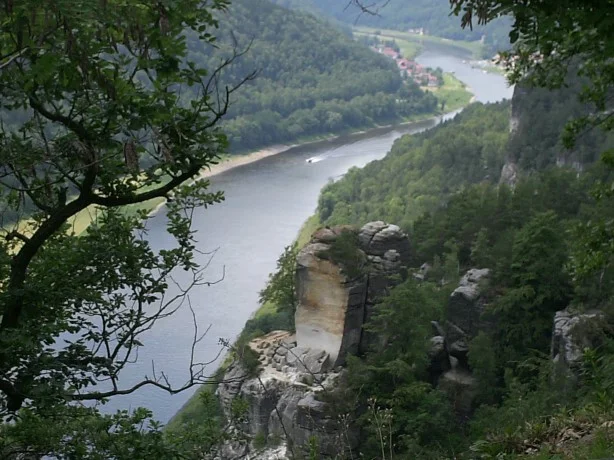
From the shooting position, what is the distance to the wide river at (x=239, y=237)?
86.0ft

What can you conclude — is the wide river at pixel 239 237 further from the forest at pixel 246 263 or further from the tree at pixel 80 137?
the tree at pixel 80 137

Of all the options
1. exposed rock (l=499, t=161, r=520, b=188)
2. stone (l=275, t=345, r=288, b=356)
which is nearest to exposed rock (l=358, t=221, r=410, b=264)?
stone (l=275, t=345, r=288, b=356)

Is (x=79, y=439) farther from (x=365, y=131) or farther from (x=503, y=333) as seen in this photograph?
(x=365, y=131)

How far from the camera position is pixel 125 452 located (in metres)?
5.40

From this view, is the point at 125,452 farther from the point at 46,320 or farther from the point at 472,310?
the point at 472,310

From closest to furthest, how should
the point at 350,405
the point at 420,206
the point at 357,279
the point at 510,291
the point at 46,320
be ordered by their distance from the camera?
the point at 46,320, the point at 350,405, the point at 510,291, the point at 357,279, the point at 420,206

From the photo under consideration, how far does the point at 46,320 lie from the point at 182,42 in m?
1.99

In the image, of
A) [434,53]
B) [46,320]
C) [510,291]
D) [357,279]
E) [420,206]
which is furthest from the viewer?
[434,53]

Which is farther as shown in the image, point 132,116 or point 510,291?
point 510,291

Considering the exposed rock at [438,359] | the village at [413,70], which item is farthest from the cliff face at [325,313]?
the village at [413,70]

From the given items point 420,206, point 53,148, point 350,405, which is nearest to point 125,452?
point 53,148

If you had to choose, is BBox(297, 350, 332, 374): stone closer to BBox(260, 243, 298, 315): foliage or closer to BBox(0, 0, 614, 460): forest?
BBox(0, 0, 614, 460): forest

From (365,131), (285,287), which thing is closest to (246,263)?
(285,287)

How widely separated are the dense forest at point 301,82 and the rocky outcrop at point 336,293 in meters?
48.6
